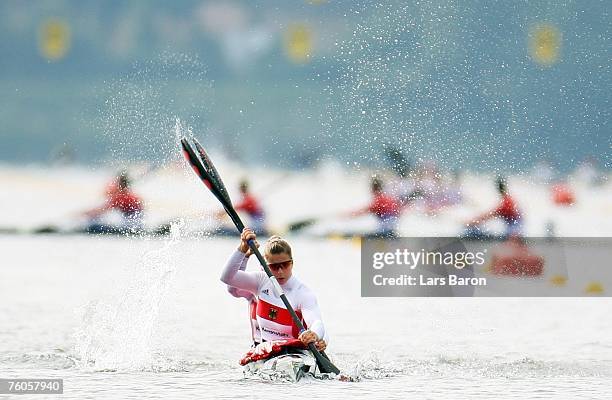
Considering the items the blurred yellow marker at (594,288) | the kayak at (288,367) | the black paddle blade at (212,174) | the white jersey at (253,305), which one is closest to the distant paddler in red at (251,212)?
the blurred yellow marker at (594,288)

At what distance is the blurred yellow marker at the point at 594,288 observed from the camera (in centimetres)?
1204

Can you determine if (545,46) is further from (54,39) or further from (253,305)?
(253,305)

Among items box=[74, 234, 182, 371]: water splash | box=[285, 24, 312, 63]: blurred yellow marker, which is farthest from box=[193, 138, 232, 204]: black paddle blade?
box=[285, 24, 312, 63]: blurred yellow marker

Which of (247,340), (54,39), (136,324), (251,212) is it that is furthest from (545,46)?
(136,324)

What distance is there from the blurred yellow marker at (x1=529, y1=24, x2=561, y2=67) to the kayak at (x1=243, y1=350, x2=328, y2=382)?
64.7 feet

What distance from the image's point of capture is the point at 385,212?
1720cm

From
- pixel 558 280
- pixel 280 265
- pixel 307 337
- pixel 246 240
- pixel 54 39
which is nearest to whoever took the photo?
pixel 307 337

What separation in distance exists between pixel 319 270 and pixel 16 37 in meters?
15.0

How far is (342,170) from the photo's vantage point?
963 inches

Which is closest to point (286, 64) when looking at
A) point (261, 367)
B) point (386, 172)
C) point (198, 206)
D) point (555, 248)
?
point (386, 172)

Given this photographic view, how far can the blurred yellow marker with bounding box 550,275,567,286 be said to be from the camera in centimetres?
1234

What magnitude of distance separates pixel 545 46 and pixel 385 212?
9.60 m

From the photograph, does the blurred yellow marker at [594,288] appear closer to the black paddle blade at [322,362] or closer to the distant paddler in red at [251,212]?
the distant paddler in red at [251,212]

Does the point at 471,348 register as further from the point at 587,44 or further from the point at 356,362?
the point at 587,44
